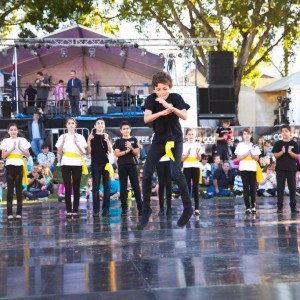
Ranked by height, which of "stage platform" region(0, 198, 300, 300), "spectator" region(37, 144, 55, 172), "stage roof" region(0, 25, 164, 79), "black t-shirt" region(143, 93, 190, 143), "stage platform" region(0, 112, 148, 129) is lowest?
"stage platform" region(0, 198, 300, 300)

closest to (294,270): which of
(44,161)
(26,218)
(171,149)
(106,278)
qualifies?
(106,278)

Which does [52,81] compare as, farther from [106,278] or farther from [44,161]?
[106,278]

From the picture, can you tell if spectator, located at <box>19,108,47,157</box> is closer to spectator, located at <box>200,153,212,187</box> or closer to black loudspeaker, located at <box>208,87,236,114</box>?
spectator, located at <box>200,153,212,187</box>

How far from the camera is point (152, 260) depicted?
6.69 metres

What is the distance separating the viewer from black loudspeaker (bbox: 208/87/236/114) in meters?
26.0

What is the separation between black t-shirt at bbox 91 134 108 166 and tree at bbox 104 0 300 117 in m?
20.9

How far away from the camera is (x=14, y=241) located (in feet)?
28.4

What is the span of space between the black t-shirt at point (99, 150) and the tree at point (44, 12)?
70.9 feet

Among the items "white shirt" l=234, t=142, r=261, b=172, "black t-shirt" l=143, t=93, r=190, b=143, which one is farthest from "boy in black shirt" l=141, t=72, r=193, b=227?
"white shirt" l=234, t=142, r=261, b=172

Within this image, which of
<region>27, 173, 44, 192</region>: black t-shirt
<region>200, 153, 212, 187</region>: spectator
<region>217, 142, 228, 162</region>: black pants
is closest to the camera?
<region>27, 173, 44, 192</region>: black t-shirt

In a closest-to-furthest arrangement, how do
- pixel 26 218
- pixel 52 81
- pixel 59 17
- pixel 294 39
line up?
pixel 26 218
pixel 52 81
pixel 59 17
pixel 294 39

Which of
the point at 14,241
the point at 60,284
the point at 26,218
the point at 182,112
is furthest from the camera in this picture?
the point at 26,218

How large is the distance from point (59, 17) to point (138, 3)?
3822 millimetres

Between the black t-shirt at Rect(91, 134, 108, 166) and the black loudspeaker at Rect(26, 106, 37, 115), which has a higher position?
the black loudspeaker at Rect(26, 106, 37, 115)
